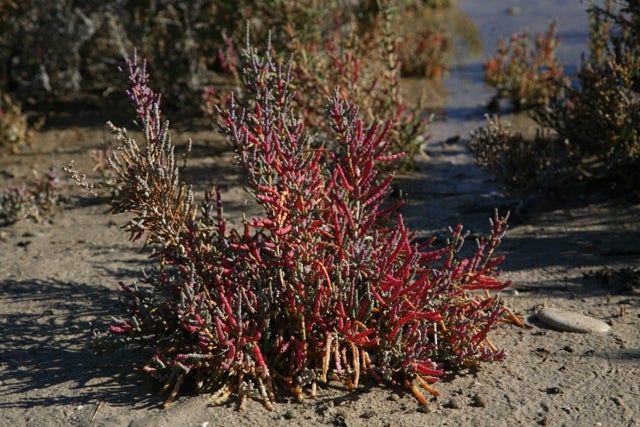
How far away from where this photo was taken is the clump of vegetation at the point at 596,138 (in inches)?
225

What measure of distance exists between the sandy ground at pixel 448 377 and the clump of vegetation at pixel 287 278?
0.12 meters

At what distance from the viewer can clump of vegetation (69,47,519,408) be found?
3748 millimetres

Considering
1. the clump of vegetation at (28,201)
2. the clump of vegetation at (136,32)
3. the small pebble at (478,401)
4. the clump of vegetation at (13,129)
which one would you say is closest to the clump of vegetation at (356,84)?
the clump of vegetation at (136,32)

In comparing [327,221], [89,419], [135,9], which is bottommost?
[89,419]

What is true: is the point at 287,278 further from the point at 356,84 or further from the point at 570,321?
the point at 356,84

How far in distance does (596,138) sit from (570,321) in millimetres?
1935

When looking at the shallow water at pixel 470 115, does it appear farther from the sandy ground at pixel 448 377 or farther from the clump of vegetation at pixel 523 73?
the clump of vegetation at pixel 523 73

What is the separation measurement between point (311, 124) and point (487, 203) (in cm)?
154

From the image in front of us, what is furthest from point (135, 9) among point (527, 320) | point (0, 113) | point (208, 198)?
point (527, 320)

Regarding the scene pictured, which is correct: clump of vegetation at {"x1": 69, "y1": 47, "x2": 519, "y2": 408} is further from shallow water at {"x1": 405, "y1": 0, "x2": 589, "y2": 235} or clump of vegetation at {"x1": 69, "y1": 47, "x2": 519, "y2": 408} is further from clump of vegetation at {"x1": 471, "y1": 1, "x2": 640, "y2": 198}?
clump of vegetation at {"x1": 471, "y1": 1, "x2": 640, "y2": 198}

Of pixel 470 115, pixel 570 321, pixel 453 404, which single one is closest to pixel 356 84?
pixel 470 115

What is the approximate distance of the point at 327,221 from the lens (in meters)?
3.96

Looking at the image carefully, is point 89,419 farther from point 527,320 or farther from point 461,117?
point 461,117

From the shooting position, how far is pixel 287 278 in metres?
3.93
